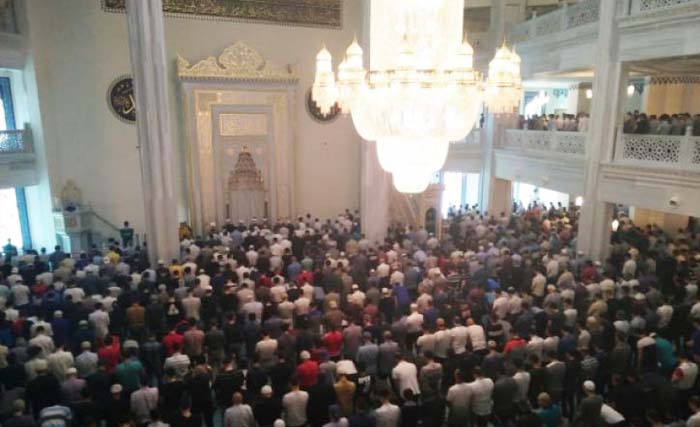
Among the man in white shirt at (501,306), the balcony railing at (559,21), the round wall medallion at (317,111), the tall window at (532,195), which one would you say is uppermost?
the balcony railing at (559,21)

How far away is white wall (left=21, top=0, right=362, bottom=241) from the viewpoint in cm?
1202

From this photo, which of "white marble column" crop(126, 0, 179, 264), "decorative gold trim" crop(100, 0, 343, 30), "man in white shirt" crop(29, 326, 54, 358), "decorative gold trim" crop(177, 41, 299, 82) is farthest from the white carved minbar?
"man in white shirt" crop(29, 326, 54, 358)

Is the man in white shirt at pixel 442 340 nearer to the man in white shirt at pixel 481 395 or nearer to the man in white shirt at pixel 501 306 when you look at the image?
the man in white shirt at pixel 481 395

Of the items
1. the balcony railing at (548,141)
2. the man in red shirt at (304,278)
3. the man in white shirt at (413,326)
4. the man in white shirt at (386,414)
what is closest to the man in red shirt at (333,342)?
the man in white shirt at (413,326)

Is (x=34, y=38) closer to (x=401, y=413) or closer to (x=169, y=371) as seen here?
(x=169, y=371)

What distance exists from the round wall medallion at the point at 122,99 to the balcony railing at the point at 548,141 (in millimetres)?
10074

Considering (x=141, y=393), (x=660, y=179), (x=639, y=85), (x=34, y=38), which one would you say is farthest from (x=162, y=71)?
(x=639, y=85)

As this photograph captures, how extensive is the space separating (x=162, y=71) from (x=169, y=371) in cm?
690

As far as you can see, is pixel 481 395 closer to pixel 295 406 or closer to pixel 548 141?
pixel 295 406

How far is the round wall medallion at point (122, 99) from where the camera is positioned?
12688 mm

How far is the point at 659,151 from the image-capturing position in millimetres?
9422

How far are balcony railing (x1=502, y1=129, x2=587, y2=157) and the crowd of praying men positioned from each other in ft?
8.00

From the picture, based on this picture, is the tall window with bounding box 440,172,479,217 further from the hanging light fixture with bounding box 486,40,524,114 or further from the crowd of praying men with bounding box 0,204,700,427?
the hanging light fixture with bounding box 486,40,524,114

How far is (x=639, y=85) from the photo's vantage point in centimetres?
1528
